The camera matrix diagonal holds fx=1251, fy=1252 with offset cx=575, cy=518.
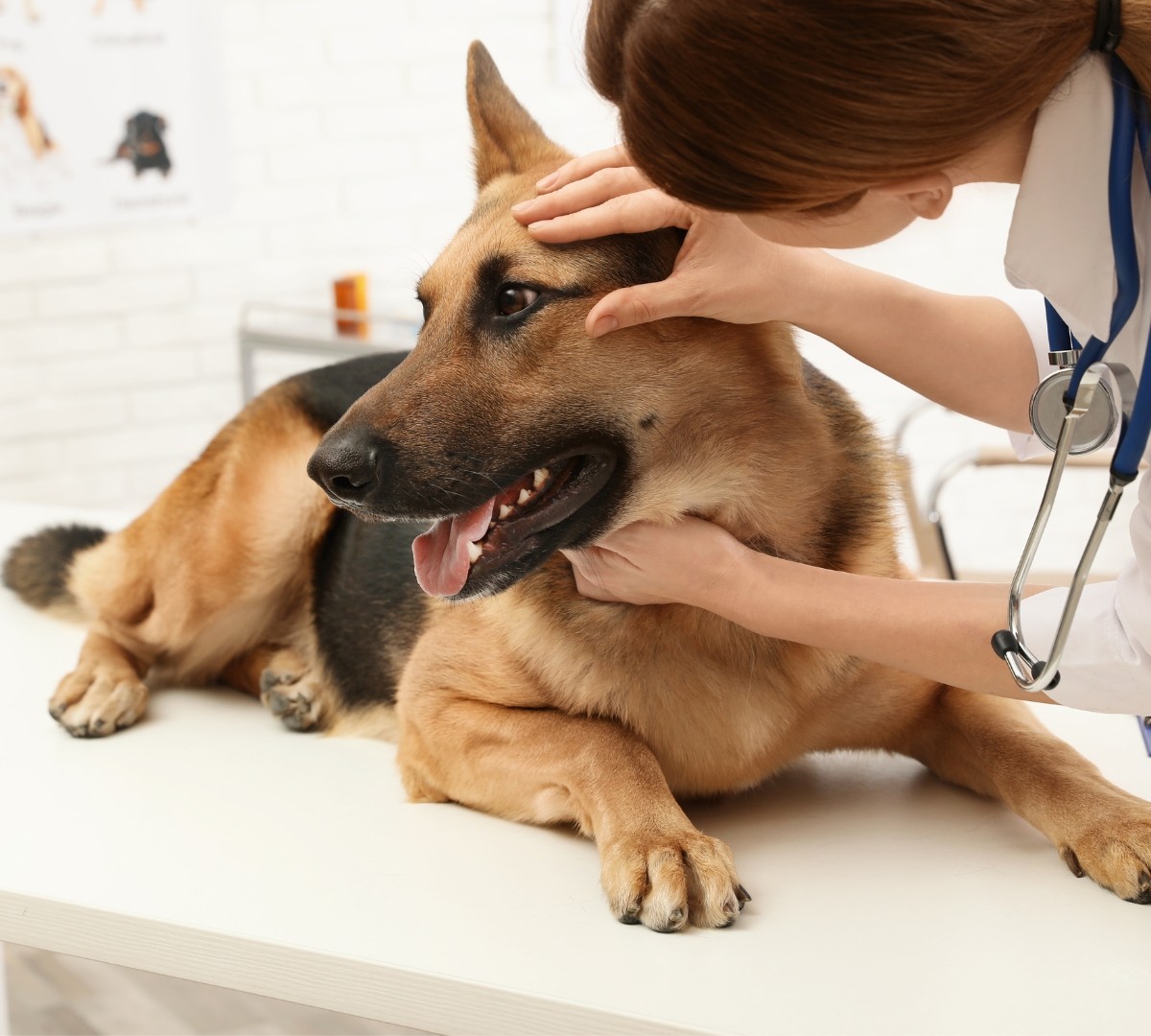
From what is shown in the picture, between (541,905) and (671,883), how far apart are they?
0.49 feet

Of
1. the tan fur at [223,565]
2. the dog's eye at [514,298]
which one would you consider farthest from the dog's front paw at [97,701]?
the dog's eye at [514,298]

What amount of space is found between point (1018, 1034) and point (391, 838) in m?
0.73

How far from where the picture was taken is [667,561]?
1.40 metres

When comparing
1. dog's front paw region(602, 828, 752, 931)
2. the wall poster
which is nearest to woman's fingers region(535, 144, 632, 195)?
dog's front paw region(602, 828, 752, 931)

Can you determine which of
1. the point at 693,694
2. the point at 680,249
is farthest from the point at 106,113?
the point at 693,694

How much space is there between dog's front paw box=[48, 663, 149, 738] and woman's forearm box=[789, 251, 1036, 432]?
44.4 inches

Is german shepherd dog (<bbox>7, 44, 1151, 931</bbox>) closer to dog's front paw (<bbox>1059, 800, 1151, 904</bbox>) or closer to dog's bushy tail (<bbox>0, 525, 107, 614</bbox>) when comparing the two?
dog's front paw (<bbox>1059, 800, 1151, 904</bbox>)

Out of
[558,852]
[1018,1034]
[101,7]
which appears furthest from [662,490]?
[101,7]

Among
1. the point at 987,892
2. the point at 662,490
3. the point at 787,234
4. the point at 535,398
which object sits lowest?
the point at 987,892

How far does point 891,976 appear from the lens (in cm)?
115

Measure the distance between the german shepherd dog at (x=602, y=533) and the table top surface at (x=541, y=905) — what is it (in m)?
0.06

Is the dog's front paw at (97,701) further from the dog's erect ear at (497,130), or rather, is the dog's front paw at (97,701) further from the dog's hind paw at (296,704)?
the dog's erect ear at (497,130)

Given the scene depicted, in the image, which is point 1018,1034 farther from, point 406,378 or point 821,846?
point 406,378

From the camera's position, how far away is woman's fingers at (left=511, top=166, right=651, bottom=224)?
4.46ft
